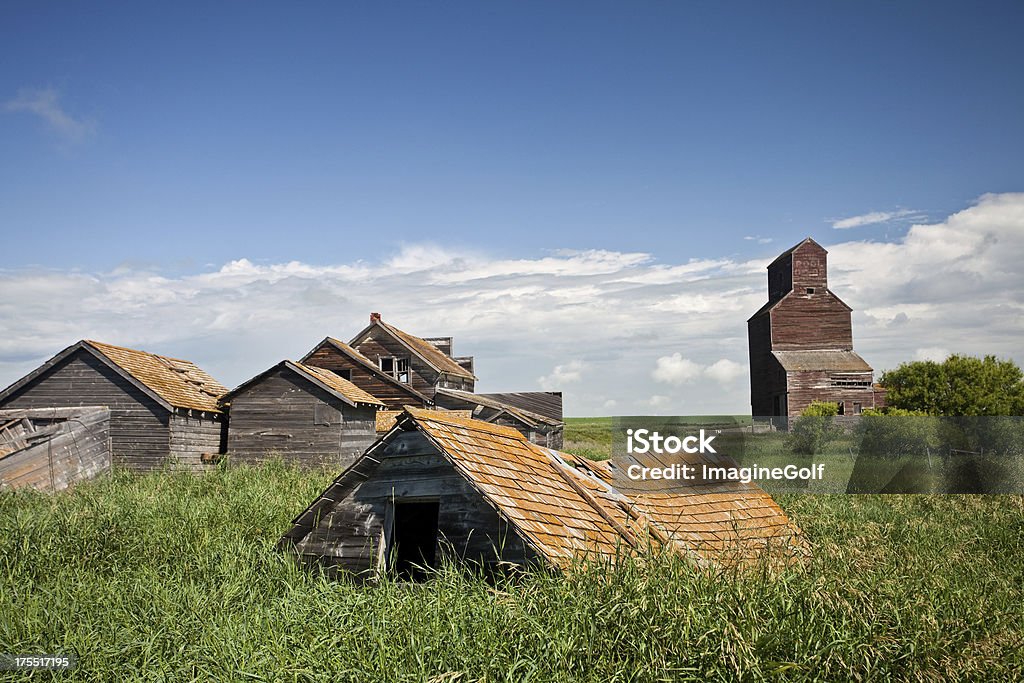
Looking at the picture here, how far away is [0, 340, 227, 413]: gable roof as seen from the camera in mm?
24797

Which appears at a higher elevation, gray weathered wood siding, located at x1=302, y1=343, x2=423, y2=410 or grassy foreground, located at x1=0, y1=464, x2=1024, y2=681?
gray weathered wood siding, located at x1=302, y1=343, x2=423, y2=410

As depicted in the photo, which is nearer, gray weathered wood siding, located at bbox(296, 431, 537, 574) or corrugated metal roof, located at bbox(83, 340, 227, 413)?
gray weathered wood siding, located at bbox(296, 431, 537, 574)

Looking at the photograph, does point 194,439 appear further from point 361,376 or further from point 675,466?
point 675,466

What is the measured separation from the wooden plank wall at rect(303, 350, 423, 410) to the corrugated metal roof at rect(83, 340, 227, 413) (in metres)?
7.12

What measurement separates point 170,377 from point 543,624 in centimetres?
2434

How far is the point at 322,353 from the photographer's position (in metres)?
37.3

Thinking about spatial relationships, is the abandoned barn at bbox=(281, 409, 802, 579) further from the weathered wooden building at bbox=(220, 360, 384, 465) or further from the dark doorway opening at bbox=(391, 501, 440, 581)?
the weathered wooden building at bbox=(220, 360, 384, 465)

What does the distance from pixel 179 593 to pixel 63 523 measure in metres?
4.34

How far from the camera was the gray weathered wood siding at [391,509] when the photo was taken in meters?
8.33

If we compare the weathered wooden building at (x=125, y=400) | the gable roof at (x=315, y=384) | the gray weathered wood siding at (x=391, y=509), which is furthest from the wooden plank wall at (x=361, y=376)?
the gray weathered wood siding at (x=391, y=509)

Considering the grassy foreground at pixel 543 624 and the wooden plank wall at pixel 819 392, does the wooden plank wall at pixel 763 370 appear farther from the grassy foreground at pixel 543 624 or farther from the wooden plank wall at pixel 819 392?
the grassy foreground at pixel 543 624

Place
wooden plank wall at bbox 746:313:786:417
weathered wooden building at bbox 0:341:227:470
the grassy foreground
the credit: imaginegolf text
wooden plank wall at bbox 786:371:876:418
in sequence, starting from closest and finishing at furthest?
the grassy foreground → the credit: imaginegolf text → weathered wooden building at bbox 0:341:227:470 → wooden plank wall at bbox 786:371:876:418 → wooden plank wall at bbox 746:313:786:417

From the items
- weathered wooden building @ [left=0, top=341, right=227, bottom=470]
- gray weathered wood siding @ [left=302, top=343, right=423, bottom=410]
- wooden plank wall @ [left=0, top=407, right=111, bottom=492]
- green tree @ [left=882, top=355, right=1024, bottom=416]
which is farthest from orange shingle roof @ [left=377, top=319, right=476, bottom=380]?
green tree @ [left=882, top=355, right=1024, bottom=416]

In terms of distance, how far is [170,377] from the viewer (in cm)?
2722
